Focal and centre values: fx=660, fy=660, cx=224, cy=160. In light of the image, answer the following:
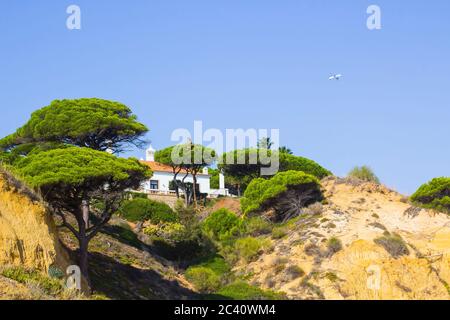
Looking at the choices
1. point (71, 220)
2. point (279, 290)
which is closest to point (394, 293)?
point (279, 290)

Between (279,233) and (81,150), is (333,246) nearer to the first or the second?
(279,233)

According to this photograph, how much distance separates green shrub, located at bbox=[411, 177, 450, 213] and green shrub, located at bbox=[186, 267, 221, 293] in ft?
63.5

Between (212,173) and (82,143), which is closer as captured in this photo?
(82,143)

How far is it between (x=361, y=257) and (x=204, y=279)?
10.0 m

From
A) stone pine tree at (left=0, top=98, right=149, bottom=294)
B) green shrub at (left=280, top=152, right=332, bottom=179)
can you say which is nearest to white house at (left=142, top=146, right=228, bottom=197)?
green shrub at (left=280, top=152, right=332, bottom=179)

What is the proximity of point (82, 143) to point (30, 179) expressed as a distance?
14.3 metres

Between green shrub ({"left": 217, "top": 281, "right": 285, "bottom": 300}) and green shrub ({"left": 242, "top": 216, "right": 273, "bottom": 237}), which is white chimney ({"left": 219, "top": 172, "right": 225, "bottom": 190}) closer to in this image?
green shrub ({"left": 242, "top": 216, "right": 273, "bottom": 237})

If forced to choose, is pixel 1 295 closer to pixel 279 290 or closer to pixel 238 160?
pixel 279 290

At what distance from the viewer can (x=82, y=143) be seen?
4253 cm

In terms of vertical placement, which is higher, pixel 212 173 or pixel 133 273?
pixel 212 173

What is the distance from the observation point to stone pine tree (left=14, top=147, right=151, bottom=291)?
28375 millimetres

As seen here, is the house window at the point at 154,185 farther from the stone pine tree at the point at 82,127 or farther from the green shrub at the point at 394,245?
the green shrub at the point at 394,245

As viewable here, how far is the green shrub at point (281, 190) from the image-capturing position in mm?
51181

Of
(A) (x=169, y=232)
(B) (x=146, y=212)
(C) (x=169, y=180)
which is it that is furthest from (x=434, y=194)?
(C) (x=169, y=180)
